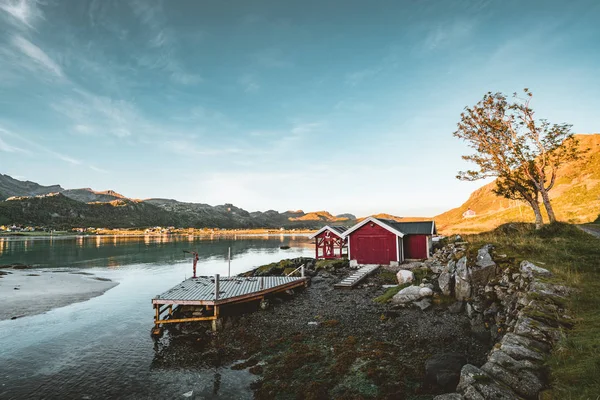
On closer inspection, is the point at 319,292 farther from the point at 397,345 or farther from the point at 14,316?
the point at 14,316

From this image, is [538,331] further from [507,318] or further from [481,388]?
[507,318]

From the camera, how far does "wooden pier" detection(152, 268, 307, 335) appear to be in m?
18.7

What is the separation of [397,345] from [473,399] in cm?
692

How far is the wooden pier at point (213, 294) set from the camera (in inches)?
736

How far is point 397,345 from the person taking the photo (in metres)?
13.6

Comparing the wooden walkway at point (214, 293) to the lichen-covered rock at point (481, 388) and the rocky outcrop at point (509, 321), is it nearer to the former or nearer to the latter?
the rocky outcrop at point (509, 321)

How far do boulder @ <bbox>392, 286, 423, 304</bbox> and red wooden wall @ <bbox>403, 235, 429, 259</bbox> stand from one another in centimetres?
1613

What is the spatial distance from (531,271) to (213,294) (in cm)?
1792

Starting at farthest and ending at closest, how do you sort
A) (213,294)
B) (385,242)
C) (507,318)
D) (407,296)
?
(385,242) → (213,294) → (407,296) → (507,318)

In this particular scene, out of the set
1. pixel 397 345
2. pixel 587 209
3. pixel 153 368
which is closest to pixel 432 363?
pixel 397 345

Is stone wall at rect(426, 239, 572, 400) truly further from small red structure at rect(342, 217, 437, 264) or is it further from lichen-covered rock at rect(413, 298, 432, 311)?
small red structure at rect(342, 217, 437, 264)

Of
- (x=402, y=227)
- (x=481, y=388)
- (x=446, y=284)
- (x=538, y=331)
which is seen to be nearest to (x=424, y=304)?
(x=446, y=284)

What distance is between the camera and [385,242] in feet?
111

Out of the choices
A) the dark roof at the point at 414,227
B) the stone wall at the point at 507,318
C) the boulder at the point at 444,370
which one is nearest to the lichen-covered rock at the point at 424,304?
the stone wall at the point at 507,318
